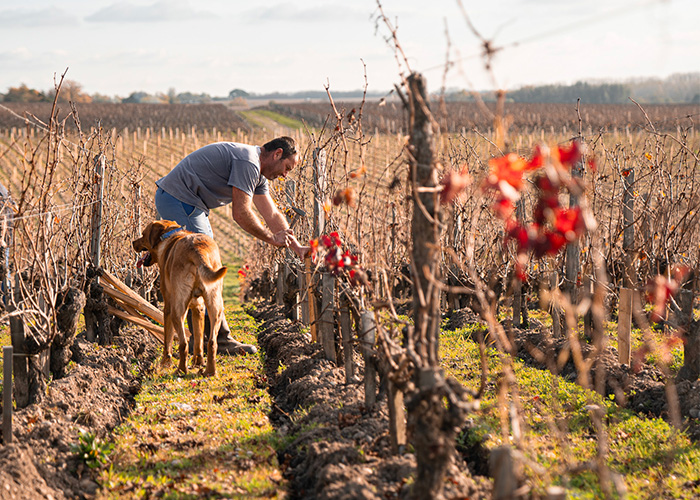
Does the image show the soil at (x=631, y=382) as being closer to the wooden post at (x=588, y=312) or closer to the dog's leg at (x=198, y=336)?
the wooden post at (x=588, y=312)

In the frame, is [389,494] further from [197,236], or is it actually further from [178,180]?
[178,180]

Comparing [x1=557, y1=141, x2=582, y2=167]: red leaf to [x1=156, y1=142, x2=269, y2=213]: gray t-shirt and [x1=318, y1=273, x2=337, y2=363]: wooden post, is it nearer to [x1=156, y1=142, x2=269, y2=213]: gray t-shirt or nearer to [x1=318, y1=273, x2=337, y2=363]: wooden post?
[x1=318, y1=273, x2=337, y2=363]: wooden post

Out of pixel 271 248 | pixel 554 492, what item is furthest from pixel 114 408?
pixel 271 248

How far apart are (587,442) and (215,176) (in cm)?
417

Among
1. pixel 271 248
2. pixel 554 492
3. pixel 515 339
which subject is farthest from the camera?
pixel 271 248

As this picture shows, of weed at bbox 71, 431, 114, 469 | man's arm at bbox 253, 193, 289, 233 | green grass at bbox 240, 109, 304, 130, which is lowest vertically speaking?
weed at bbox 71, 431, 114, 469

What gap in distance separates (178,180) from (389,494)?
170 inches

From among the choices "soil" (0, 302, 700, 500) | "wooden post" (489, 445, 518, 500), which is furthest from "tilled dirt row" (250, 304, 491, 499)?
"wooden post" (489, 445, 518, 500)

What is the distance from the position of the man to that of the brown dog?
0.38m

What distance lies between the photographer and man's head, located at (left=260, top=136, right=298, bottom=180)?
6.49 m

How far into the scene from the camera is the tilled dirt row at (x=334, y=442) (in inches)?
134

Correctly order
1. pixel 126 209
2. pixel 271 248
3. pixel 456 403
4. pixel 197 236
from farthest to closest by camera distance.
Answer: pixel 271 248, pixel 126 209, pixel 197 236, pixel 456 403

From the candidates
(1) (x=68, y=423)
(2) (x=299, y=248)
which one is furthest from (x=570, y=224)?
(1) (x=68, y=423)

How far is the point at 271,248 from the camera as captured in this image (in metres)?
11.7
